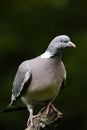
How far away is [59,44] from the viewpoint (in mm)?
5633

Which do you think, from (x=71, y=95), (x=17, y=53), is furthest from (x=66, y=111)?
(x=17, y=53)

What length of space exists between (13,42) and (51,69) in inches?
134

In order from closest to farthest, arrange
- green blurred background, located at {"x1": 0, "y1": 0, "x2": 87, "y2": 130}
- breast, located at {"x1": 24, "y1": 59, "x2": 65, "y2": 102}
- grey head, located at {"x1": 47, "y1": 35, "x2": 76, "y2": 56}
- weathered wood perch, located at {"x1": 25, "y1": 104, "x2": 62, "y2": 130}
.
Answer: weathered wood perch, located at {"x1": 25, "y1": 104, "x2": 62, "y2": 130} → grey head, located at {"x1": 47, "y1": 35, "x2": 76, "y2": 56} → breast, located at {"x1": 24, "y1": 59, "x2": 65, "y2": 102} → green blurred background, located at {"x1": 0, "y1": 0, "x2": 87, "y2": 130}

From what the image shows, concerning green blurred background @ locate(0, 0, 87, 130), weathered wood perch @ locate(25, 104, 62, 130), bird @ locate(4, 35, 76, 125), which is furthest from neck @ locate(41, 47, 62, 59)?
green blurred background @ locate(0, 0, 87, 130)

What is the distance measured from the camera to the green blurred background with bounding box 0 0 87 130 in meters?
9.26

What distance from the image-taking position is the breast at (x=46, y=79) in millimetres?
5762

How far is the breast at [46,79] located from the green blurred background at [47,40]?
126 inches

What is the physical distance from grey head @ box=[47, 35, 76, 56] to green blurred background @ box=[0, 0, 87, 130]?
3.38m

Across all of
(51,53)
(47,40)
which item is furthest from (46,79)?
(47,40)

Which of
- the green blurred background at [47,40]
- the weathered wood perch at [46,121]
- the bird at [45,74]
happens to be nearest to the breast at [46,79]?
the bird at [45,74]

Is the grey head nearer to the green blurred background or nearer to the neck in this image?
the neck

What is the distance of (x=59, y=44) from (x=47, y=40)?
4.02 m

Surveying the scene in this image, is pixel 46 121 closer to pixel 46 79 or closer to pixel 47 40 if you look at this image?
pixel 46 79

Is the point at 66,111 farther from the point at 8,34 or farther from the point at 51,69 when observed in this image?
the point at 51,69
